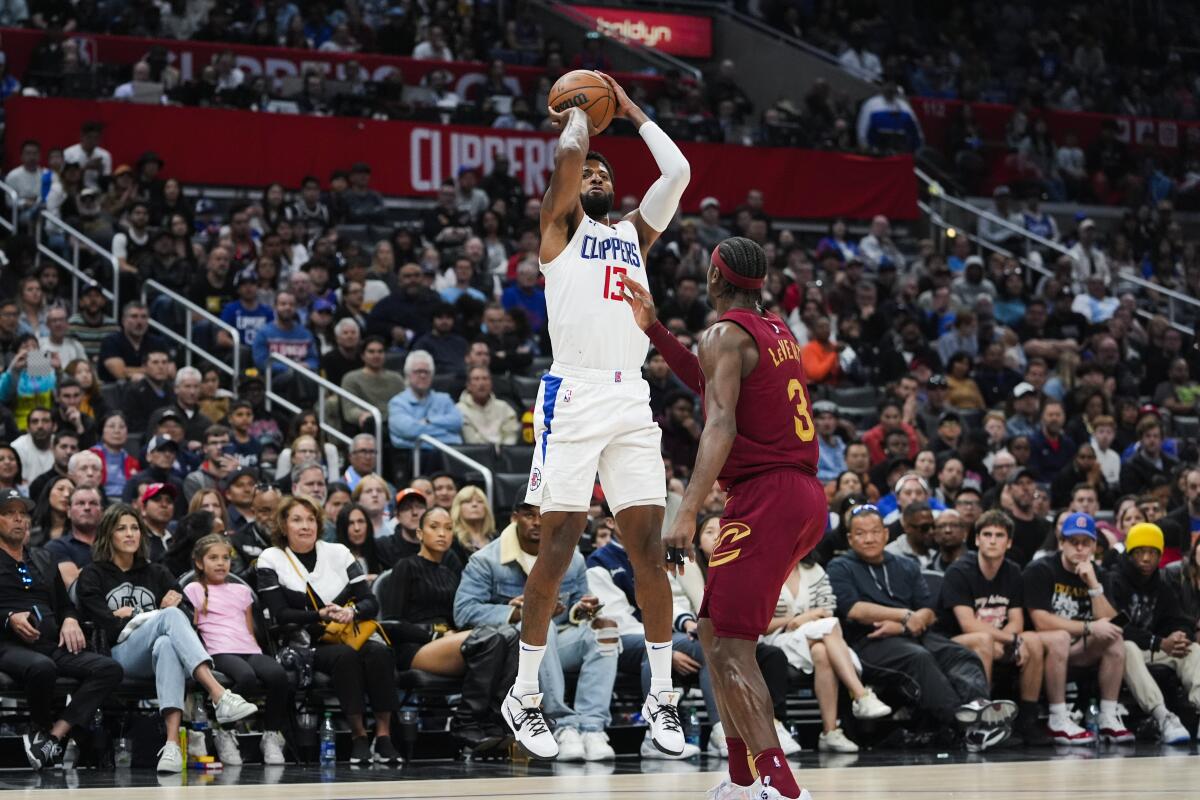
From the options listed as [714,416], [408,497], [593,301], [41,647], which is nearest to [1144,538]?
[408,497]

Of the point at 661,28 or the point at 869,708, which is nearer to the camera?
the point at 869,708

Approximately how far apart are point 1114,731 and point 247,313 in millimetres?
8536

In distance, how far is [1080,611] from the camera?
12273 millimetres

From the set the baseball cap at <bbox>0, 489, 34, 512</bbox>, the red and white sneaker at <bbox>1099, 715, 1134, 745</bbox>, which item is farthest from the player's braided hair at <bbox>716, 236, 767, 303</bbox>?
the red and white sneaker at <bbox>1099, 715, 1134, 745</bbox>

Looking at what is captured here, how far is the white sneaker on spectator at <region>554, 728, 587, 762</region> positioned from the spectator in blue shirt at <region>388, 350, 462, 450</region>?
16.5 feet

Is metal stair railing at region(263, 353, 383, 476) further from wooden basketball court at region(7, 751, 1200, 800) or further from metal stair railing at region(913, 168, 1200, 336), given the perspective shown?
metal stair railing at region(913, 168, 1200, 336)

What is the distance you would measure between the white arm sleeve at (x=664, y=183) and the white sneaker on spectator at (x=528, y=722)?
2.17 metres

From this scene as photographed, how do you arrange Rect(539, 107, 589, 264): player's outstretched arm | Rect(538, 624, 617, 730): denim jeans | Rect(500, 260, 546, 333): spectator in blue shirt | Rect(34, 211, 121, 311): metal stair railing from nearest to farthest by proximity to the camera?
Rect(539, 107, 589, 264): player's outstretched arm → Rect(538, 624, 617, 730): denim jeans → Rect(34, 211, 121, 311): metal stair railing → Rect(500, 260, 546, 333): spectator in blue shirt

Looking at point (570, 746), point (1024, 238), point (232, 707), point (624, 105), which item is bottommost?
point (570, 746)

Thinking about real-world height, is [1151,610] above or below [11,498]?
below

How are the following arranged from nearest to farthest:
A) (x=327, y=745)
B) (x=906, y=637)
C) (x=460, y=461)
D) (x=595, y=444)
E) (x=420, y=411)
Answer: (x=595, y=444), (x=327, y=745), (x=906, y=637), (x=460, y=461), (x=420, y=411)

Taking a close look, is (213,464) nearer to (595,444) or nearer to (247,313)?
(247,313)

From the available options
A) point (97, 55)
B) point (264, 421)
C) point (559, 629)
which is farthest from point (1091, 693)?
point (97, 55)

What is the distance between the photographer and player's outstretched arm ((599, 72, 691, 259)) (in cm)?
754
